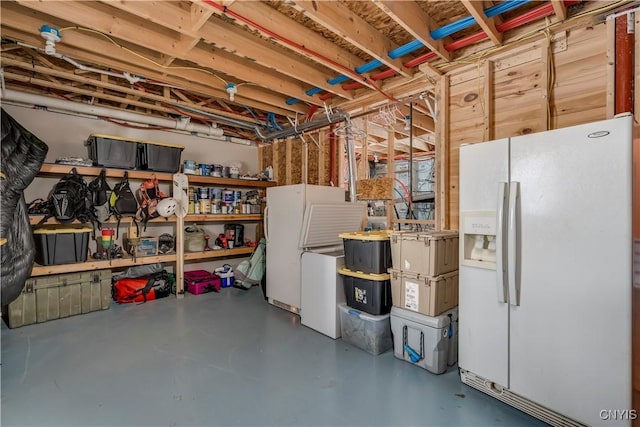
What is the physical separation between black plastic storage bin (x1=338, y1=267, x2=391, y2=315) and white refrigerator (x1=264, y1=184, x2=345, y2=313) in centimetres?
93

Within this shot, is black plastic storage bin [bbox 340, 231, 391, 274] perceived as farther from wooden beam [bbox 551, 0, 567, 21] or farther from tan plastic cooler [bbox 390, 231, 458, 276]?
wooden beam [bbox 551, 0, 567, 21]

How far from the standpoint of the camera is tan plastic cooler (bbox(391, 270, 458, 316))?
100 inches

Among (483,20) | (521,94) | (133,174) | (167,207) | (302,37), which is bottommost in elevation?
(167,207)

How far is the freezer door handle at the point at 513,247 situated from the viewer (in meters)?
2.02

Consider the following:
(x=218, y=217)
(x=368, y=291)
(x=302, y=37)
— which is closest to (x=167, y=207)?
(x=218, y=217)

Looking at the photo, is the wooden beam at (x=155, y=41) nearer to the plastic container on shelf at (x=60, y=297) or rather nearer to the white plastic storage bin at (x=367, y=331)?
the plastic container on shelf at (x=60, y=297)

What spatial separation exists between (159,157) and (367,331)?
3.78m

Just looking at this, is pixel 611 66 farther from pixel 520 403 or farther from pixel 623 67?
pixel 520 403

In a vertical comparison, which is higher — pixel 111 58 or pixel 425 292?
pixel 111 58

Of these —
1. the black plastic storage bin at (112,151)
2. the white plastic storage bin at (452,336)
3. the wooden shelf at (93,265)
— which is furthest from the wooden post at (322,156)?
the white plastic storage bin at (452,336)

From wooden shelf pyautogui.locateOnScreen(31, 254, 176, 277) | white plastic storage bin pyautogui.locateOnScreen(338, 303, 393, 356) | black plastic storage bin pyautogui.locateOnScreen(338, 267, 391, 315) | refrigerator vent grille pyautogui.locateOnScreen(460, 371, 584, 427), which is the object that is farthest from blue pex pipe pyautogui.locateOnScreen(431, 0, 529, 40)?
wooden shelf pyautogui.locateOnScreen(31, 254, 176, 277)

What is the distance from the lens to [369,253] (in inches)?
117

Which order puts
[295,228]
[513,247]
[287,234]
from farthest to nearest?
[287,234], [295,228], [513,247]

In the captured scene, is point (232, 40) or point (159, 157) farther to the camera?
point (159, 157)
